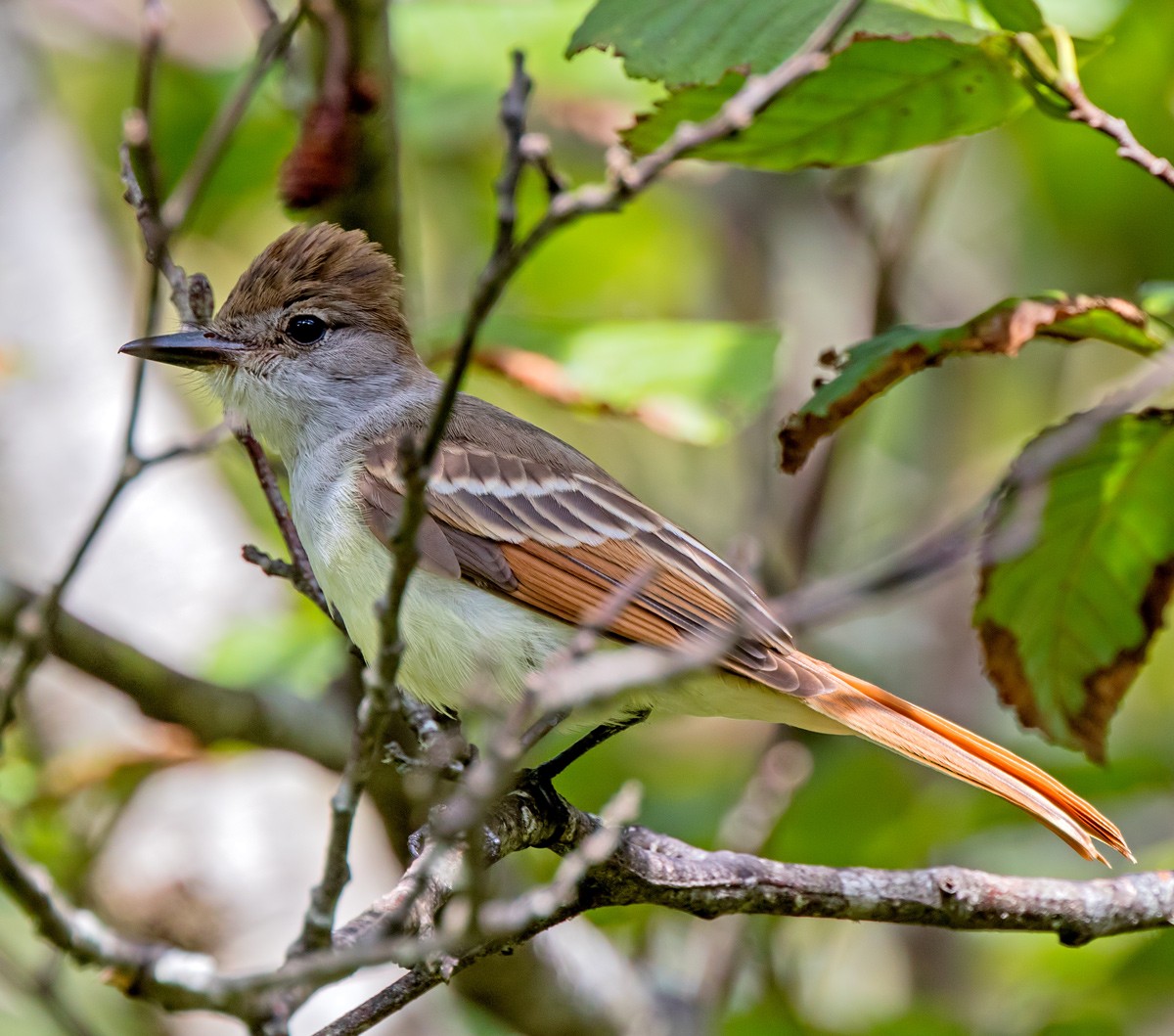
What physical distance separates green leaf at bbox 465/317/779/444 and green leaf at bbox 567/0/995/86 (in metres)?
1.23

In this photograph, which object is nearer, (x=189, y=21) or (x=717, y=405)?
(x=717, y=405)

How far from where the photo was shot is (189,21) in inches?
287

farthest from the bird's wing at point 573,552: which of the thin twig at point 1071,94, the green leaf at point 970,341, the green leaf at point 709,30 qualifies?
the thin twig at point 1071,94

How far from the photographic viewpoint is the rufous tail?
2.98m

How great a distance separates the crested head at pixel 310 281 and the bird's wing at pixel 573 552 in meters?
0.51

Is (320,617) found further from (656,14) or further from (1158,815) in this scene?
(1158,815)

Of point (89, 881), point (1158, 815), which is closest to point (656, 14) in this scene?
point (89, 881)

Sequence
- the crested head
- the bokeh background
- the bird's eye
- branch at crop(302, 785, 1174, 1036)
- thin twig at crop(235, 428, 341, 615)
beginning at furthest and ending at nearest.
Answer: the bokeh background → the bird's eye → the crested head → thin twig at crop(235, 428, 341, 615) → branch at crop(302, 785, 1174, 1036)

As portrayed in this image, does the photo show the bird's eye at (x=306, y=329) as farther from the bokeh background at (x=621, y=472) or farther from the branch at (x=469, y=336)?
the branch at (x=469, y=336)

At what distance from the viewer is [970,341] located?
2.31 m

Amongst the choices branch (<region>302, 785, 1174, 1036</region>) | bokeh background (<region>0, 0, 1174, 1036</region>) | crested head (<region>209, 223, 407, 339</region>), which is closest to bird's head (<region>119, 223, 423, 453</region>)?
crested head (<region>209, 223, 407, 339</region>)

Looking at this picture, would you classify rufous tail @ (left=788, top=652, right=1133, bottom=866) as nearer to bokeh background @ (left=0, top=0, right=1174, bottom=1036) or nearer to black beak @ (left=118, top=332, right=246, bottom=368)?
bokeh background @ (left=0, top=0, right=1174, bottom=1036)

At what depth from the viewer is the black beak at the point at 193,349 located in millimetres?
3258

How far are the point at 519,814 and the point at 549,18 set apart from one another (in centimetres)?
276
